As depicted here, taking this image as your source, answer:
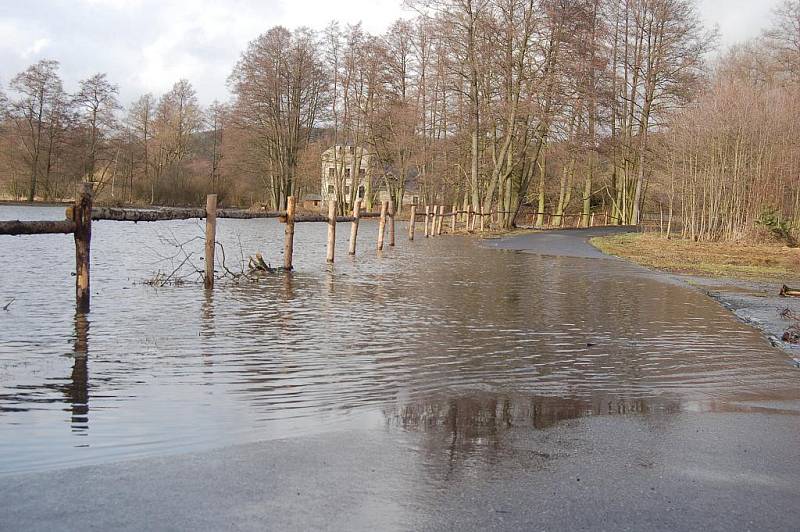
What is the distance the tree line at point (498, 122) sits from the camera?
2959cm

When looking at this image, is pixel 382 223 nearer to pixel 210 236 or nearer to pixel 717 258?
pixel 717 258

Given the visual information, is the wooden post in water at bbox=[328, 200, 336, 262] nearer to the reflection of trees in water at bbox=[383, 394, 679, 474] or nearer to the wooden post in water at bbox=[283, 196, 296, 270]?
the wooden post in water at bbox=[283, 196, 296, 270]

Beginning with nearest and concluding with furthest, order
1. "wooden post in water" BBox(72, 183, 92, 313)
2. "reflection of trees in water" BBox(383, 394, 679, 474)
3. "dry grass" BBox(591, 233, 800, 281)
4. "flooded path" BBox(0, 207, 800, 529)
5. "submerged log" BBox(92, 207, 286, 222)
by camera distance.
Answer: "flooded path" BBox(0, 207, 800, 529) < "reflection of trees in water" BBox(383, 394, 679, 474) < "wooden post in water" BBox(72, 183, 92, 313) < "submerged log" BBox(92, 207, 286, 222) < "dry grass" BBox(591, 233, 800, 281)

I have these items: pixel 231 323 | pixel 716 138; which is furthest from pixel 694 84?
pixel 231 323

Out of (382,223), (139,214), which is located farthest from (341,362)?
(382,223)

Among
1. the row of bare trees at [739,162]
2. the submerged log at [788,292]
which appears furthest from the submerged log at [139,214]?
the row of bare trees at [739,162]

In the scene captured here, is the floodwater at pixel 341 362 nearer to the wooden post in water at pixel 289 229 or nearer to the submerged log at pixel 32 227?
the submerged log at pixel 32 227

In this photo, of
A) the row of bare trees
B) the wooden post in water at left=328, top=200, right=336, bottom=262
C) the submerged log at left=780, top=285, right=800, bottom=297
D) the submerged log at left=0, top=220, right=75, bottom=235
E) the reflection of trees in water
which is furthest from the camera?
the row of bare trees

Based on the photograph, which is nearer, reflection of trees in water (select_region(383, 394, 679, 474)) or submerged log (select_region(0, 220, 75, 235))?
reflection of trees in water (select_region(383, 394, 679, 474))

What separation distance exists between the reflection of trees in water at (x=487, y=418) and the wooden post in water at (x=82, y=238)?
219 inches

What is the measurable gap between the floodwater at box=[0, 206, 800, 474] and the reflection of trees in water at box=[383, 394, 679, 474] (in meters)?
→ 0.02

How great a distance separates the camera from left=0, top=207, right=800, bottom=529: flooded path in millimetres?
3426

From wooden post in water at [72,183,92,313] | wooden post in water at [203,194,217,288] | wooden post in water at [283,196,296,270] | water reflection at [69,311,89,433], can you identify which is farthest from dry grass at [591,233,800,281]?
water reflection at [69,311,89,433]

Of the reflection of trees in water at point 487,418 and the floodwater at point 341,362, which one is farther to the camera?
the floodwater at point 341,362
